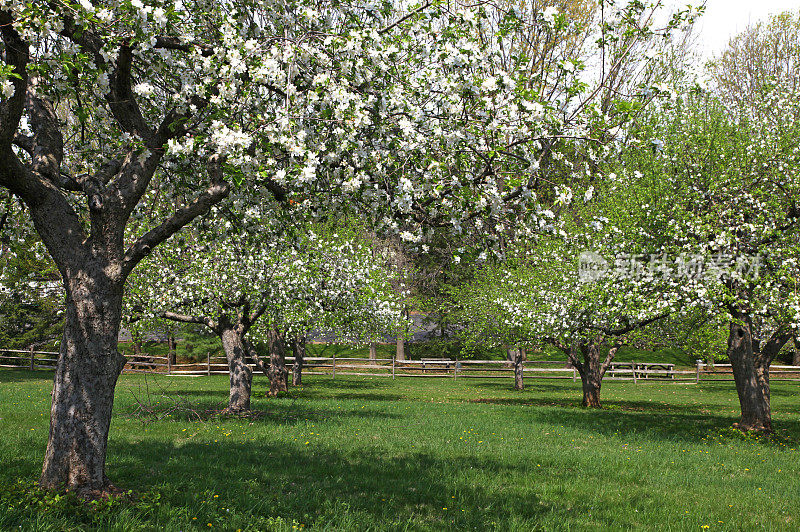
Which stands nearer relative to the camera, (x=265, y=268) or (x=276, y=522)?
(x=276, y=522)

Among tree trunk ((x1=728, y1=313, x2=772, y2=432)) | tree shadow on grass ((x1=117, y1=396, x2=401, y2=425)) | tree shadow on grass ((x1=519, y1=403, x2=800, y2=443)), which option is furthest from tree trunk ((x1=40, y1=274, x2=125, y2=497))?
tree trunk ((x1=728, y1=313, x2=772, y2=432))

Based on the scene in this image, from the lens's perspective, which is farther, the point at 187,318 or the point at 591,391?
the point at 591,391

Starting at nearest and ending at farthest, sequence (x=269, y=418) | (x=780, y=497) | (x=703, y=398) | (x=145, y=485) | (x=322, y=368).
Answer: (x=145, y=485)
(x=780, y=497)
(x=269, y=418)
(x=703, y=398)
(x=322, y=368)

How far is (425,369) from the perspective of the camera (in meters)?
40.4

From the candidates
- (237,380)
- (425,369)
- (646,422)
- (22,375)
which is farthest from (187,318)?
(425,369)

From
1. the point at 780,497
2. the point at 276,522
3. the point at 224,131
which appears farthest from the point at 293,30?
the point at 780,497

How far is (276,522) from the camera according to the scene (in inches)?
261

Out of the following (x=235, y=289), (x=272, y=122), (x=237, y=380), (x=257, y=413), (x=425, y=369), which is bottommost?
(x=425, y=369)

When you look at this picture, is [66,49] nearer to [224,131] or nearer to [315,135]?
[224,131]

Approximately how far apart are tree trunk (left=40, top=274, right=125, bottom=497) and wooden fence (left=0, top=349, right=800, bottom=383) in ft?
97.1

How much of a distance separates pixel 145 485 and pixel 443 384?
26506 mm

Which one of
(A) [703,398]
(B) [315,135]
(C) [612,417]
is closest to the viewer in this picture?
(B) [315,135]

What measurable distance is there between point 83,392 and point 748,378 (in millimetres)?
15186

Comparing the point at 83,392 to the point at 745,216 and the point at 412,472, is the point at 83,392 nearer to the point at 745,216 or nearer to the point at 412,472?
the point at 412,472
